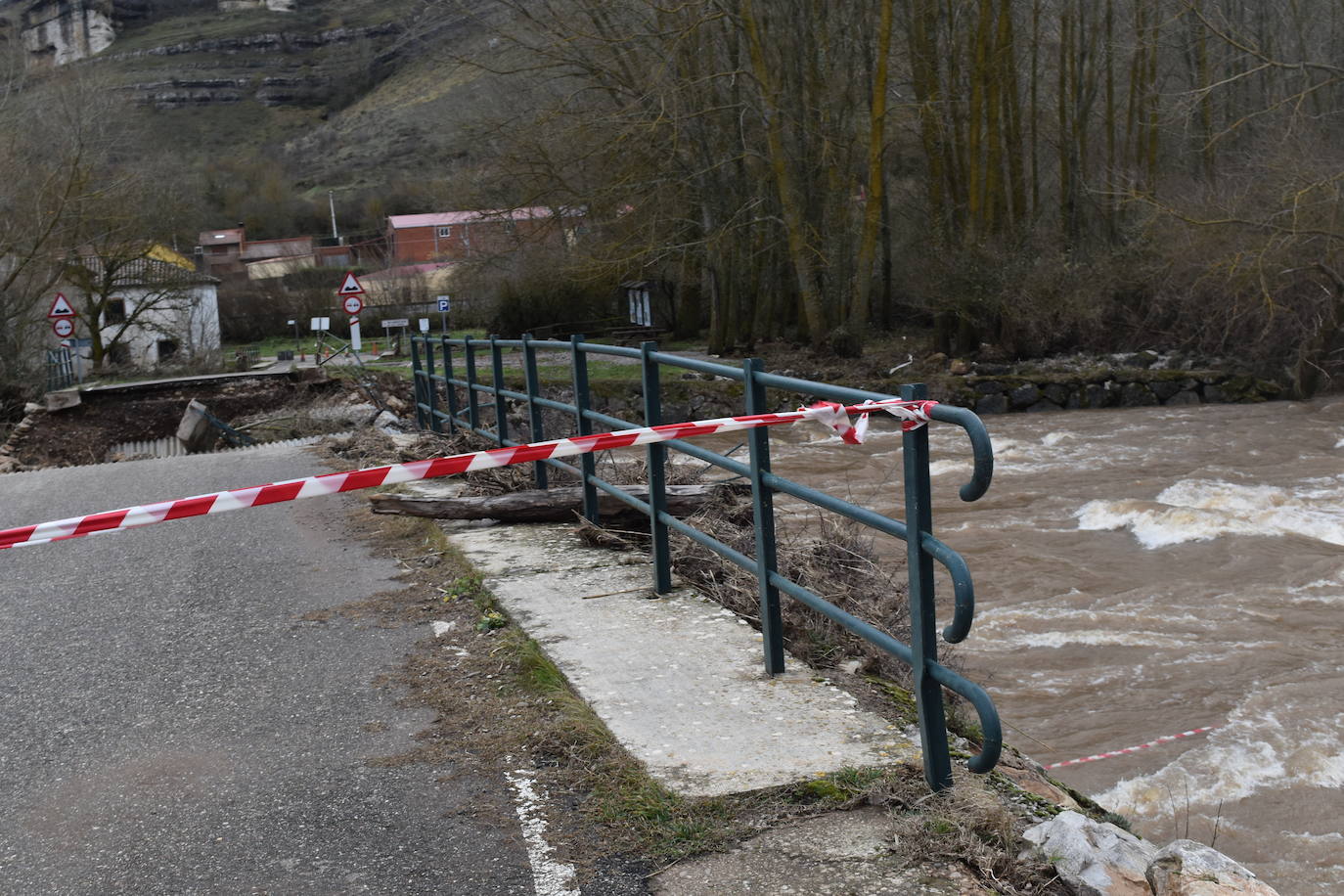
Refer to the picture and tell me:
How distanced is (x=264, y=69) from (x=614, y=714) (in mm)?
171304

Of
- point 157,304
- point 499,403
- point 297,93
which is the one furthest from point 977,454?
point 297,93

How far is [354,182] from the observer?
11412 centimetres

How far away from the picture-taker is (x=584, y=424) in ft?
25.3

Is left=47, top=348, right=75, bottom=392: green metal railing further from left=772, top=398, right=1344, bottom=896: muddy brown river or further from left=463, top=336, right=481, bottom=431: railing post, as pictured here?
left=463, top=336, right=481, bottom=431: railing post

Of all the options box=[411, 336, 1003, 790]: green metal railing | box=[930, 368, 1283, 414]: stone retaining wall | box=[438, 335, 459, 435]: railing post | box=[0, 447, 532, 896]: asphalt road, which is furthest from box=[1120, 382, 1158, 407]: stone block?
box=[0, 447, 532, 896]: asphalt road

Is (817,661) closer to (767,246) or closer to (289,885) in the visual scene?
(289,885)

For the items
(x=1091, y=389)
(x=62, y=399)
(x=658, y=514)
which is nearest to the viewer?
(x=658, y=514)

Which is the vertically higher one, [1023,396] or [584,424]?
[584,424]

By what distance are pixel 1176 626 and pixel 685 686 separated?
238 inches

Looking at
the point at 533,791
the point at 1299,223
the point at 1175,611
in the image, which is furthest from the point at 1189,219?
the point at 533,791

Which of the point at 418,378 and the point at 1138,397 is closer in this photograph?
the point at 418,378

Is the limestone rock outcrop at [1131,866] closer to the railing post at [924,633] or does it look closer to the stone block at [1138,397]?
the railing post at [924,633]

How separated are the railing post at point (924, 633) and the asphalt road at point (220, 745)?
4.05 ft

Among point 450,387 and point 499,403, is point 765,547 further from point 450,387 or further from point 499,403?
point 450,387
